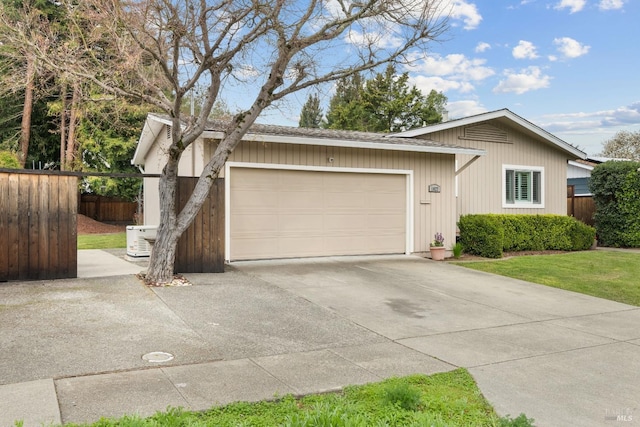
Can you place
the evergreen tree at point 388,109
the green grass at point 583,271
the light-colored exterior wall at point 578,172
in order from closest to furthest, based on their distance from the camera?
the green grass at point 583,271 → the light-colored exterior wall at point 578,172 → the evergreen tree at point 388,109

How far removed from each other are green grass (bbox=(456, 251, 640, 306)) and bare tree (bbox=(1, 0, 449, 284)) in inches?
199

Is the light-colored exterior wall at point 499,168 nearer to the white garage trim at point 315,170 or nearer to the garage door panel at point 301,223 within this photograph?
the white garage trim at point 315,170

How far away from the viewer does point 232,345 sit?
4.91m

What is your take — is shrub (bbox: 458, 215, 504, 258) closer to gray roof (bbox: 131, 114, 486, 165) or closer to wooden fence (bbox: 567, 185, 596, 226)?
gray roof (bbox: 131, 114, 486, 165)

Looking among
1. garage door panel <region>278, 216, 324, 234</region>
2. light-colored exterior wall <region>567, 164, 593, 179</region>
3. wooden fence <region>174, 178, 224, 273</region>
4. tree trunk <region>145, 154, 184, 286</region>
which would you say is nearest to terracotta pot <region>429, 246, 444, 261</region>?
garage door panel <region>278, 216, 324, 234</region>

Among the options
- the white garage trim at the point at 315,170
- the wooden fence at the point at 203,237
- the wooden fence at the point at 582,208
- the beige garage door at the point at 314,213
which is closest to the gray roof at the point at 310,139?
the white garage trim at the point at 315,170

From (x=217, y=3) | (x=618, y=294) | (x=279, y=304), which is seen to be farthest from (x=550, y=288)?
(x=217, y=3)

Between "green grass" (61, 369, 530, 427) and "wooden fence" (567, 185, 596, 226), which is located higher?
"wooden fence" (567, 185, 596, 226)

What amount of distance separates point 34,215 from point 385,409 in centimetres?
672

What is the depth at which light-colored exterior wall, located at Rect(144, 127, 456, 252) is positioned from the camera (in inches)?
404

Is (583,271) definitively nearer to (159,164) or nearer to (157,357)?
(157,357)

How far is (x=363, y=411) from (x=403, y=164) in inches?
362

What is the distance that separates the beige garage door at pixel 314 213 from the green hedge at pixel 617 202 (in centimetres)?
759

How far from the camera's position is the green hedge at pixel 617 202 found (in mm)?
14625
